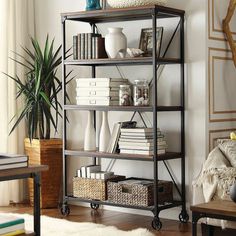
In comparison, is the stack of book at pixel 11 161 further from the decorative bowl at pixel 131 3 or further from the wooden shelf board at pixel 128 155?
the decorative bowl at pixel 131 3

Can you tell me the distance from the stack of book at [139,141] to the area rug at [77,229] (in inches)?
25.9

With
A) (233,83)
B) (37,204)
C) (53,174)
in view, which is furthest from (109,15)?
(37,204)

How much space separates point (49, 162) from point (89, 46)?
1.20m

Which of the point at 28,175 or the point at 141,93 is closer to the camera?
the point at 28,175

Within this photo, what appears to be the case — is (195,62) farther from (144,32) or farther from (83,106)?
(83,106)

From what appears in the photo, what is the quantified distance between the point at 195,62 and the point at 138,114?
741mm

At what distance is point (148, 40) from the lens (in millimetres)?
Result: 5316

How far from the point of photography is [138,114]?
18.3ft

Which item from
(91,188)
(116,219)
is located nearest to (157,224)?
(116,219)

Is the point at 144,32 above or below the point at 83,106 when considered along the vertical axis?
above

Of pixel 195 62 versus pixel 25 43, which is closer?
pixel 195 62

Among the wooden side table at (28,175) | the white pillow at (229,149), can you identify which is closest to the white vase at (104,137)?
the white pillow at (229,149)

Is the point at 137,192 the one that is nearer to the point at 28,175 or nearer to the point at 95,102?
the point at 95,102

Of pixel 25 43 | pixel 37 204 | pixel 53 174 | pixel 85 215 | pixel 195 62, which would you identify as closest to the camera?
pixel 37 204
